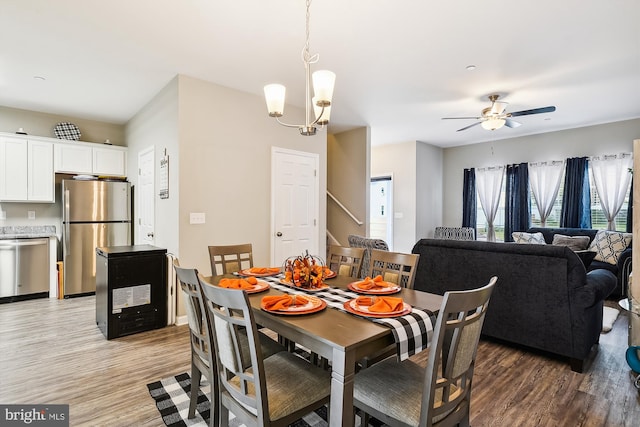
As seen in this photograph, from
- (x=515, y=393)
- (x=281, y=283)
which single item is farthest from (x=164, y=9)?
(x=515, y=393)

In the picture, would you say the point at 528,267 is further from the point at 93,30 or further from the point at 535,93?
the point at 93,30

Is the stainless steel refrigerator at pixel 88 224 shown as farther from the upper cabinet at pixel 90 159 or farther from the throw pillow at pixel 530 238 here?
the throw pillow at pixel 530 238

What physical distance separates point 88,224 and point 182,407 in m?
3.92

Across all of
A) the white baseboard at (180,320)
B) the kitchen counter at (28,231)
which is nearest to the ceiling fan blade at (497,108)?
the white baseboard at (180,320)

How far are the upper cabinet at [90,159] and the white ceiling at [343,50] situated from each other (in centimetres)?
59

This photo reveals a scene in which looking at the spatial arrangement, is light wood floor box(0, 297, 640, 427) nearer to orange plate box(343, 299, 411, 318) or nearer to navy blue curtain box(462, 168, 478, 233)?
orange plate box(343, 299, 411, 318)

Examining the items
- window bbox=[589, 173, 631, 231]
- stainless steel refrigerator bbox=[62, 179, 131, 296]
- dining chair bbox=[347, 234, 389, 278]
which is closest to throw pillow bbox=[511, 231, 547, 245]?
window bbox=[589, 173, 631, 231]

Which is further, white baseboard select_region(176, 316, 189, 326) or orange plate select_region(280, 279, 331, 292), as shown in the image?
white baseboard select_region(176, 316, 189, 326)

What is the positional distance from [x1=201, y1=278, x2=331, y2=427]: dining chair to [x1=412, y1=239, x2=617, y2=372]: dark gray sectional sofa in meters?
2.05

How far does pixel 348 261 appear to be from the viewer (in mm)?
2773

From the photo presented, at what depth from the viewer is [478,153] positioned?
7254mm

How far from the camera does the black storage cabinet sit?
3221mm

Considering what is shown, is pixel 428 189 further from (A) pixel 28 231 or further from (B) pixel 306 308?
(A) pixel 28 231

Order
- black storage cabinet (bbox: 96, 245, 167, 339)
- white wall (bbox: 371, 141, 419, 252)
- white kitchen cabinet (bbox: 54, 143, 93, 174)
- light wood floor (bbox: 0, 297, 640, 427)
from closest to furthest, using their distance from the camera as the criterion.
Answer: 1. light wood floor (bbox: 0, 297, 640, 427)
2. black storage cabinet (bbox: 96, 245, 167, 339)
3. white kitchen cabinet (bbox: 54, 143, 93, 174)
4. white wall (bbox: 371, 141, 419, 252)
